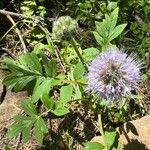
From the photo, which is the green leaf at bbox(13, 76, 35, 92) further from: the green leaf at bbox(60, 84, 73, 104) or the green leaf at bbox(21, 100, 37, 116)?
the green leaf at bbox(60, 84, 73, 104)

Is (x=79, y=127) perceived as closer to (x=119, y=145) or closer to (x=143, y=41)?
(x=119, y=145)

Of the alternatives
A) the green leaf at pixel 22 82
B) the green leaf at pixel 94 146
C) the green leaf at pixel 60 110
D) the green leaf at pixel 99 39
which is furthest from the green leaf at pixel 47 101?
the green leaf at pixel 99 39

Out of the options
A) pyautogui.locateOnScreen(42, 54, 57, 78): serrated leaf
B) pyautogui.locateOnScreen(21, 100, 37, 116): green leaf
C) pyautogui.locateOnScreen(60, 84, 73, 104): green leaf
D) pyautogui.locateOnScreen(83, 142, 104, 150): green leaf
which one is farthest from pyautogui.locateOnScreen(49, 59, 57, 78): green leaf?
pyautogui.locateOnScreen(83, 142, 104, 150): green leaf

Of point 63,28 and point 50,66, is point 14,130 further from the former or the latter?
point 63,28

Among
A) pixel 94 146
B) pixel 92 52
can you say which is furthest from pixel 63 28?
pixel 94 146

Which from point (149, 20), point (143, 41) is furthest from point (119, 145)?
point (149, 20)

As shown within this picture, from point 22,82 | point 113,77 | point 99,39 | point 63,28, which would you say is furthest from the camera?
point 99,39

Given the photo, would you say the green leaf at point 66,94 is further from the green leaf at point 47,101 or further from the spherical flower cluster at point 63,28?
the spherical flower cluster at point 63,28
